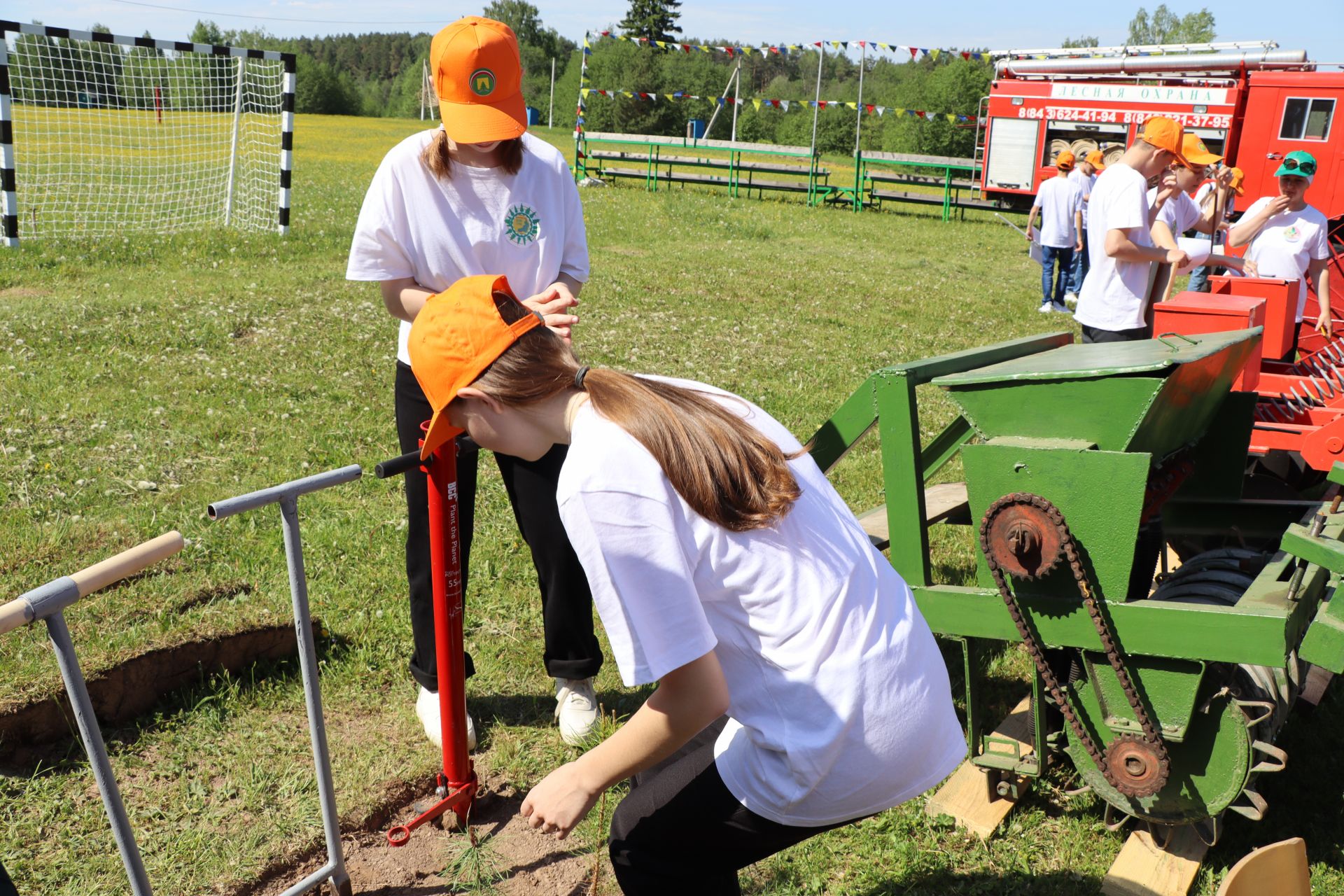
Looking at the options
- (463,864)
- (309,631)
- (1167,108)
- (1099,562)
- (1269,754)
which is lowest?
(463,864)

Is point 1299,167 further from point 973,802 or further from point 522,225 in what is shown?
point 522,225

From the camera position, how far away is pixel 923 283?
47.0ft

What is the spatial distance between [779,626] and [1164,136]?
4.89 meters

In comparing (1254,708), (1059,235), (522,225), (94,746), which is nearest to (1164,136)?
(1254,708)

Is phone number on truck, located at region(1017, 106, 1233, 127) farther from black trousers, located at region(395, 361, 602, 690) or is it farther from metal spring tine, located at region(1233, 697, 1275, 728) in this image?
black trousers, located at region(395, 361, 602, 690)

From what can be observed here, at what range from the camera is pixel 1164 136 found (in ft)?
18.5

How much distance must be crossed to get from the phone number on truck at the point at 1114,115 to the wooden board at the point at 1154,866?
61.6ft

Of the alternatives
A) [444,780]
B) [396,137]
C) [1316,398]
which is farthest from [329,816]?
[396,137]

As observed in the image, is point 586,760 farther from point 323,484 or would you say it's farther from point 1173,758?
point 1173,758

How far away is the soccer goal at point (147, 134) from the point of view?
13.5 meters

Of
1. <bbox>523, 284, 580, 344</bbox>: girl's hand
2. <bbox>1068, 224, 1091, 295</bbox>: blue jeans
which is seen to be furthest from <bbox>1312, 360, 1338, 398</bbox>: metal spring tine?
<bbox>1068, 224, 1091, 295</bbox>: blue jeans

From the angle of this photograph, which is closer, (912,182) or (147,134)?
(147,134)

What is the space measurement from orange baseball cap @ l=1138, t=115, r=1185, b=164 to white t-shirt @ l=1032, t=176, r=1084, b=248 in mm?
8166

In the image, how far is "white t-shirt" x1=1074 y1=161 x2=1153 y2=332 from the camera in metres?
5.45
